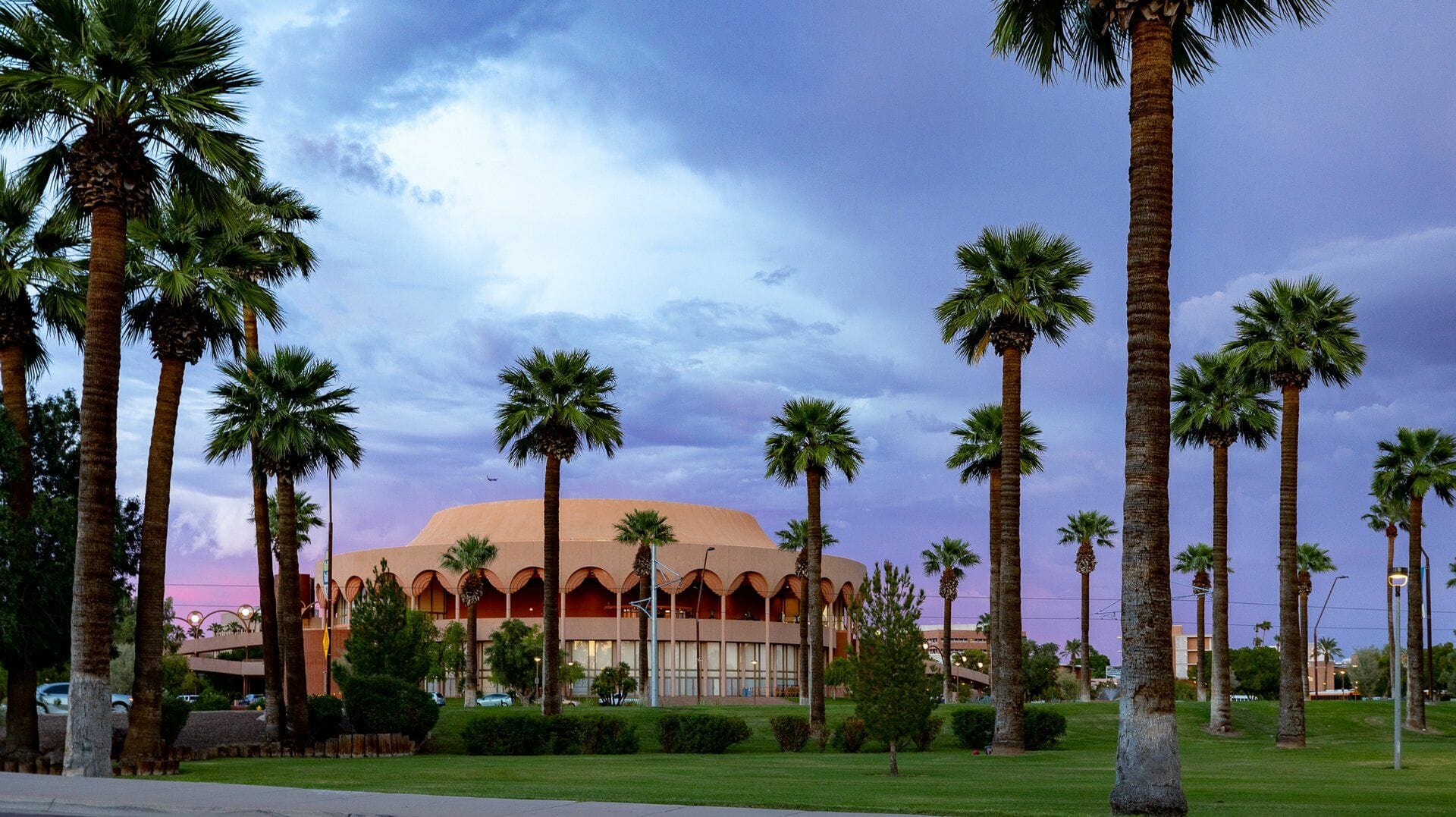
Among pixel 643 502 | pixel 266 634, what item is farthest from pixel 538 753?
pixel 643 502

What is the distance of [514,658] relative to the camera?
308ft

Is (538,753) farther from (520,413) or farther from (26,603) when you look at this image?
(26,603)

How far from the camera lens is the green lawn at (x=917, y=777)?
2047 cm

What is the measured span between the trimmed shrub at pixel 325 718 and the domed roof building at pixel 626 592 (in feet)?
216

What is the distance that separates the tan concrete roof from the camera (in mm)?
128375

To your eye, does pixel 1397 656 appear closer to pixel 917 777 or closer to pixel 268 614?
pixel 917 777

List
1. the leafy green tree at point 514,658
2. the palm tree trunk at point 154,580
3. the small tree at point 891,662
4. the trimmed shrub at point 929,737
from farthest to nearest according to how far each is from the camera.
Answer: the leafy green tree at point 514,658, the trimmed shrub at point 929,737, the small tree at point 891,662, the palm tree trunk at point 154,580

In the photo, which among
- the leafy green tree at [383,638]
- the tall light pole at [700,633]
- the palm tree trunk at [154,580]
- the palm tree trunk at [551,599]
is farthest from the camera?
the tall light pole at [700,633]

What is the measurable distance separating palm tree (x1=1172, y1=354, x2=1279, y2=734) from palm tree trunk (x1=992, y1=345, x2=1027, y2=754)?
12.5 metres

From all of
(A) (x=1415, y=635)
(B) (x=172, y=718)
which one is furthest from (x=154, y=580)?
(A) (x=1415, y=635)

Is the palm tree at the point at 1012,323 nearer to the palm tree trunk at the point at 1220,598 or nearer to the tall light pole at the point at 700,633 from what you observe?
the palm tree trunk at the point at 1220,598

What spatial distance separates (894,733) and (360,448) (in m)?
19.6

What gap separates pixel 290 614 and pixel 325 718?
4.76 metres

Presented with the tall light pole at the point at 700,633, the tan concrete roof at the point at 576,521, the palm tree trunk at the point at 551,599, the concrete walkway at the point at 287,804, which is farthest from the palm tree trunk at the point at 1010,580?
the tan concrete roof at the point at 576,521
